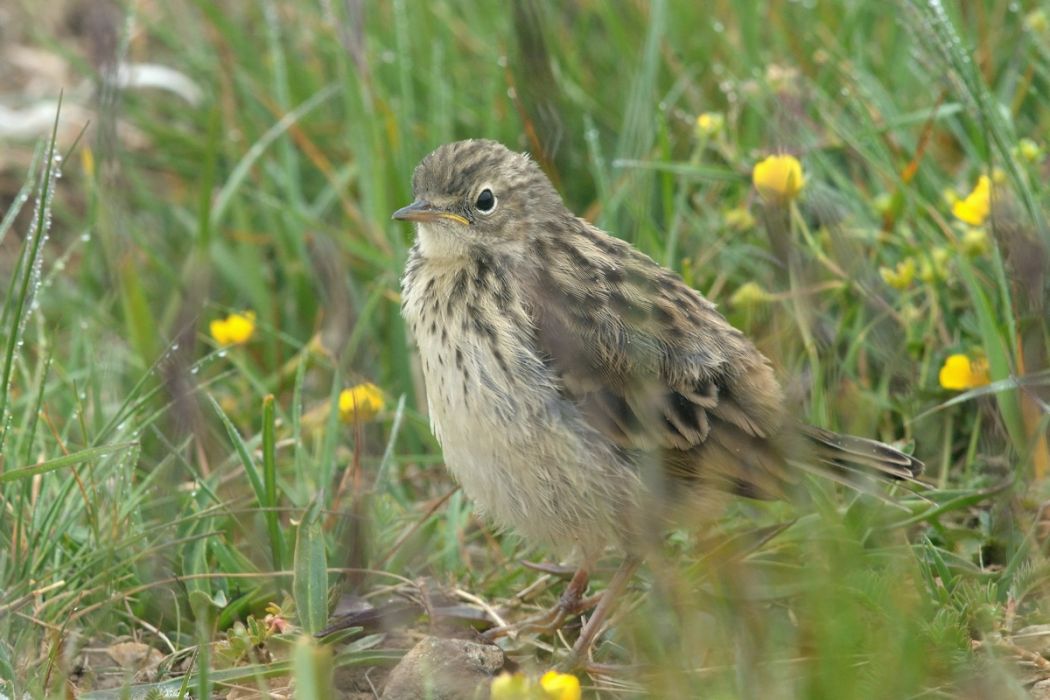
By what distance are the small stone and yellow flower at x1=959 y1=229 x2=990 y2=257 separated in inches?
90.1

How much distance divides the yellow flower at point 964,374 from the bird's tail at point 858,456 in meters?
0.54

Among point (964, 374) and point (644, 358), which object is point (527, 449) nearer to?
point (644, 358)

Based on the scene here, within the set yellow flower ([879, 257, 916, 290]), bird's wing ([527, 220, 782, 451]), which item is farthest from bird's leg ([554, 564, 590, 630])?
yellow flower ([879, 257, 916, 290])

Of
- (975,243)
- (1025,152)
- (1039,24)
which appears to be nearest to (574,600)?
(975,243)

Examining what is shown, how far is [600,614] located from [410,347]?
202 cm

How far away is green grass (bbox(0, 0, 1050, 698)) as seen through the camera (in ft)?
12.9

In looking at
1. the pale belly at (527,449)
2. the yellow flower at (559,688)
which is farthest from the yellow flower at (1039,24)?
the yellow flower at (559,688)

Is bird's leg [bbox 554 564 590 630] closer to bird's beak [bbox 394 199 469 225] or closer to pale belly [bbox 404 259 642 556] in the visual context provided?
pale belly [bbox 404 259 642 556]

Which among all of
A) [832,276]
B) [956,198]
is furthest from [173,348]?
[956,198]

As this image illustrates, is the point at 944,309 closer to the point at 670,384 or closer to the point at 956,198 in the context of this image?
the point at 956,198

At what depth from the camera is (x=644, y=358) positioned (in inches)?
171

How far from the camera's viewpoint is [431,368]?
4.46m

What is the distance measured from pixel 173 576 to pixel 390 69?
3.54m

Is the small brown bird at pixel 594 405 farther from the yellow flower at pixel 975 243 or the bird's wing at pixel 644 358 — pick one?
the yellow flower at pixel 975 243
